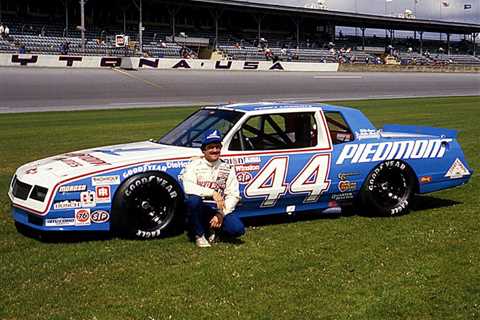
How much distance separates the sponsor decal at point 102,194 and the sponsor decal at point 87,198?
0.04m

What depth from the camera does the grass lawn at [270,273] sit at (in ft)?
15.4

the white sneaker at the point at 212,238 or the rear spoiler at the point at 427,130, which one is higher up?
the rear spoiler at the point at 427,130

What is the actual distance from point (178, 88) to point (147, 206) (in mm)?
32441

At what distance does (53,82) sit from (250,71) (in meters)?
17.0

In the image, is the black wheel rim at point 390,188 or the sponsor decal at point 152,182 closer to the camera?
the sponsor decal at point 152,182

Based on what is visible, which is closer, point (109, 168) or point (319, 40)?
point (109, 168)

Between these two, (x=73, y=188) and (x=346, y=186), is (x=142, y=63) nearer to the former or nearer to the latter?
(x=346, y=186)

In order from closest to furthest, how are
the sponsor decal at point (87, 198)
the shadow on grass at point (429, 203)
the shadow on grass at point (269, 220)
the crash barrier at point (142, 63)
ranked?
1. the sponsor decal at point (87, 198)
2. the shadow on grass at point (269, 220)
3. the shadow on grass at point (429, 203)
4. the crash barrier at point (142, 63)

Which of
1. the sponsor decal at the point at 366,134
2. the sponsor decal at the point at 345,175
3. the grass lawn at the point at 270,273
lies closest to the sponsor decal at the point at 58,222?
A: the grass lawn at the point at 270,273

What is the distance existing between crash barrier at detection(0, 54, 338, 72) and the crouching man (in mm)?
33004

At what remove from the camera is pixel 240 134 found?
283 inches

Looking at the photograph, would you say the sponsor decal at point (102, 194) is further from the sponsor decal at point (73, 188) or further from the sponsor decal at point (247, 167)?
the sponsor decal at point (247, 167)

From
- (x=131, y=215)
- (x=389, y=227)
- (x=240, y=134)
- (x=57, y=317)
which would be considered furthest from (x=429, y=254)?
(x=57, y=317)

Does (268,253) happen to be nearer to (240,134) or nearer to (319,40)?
(240,134)
